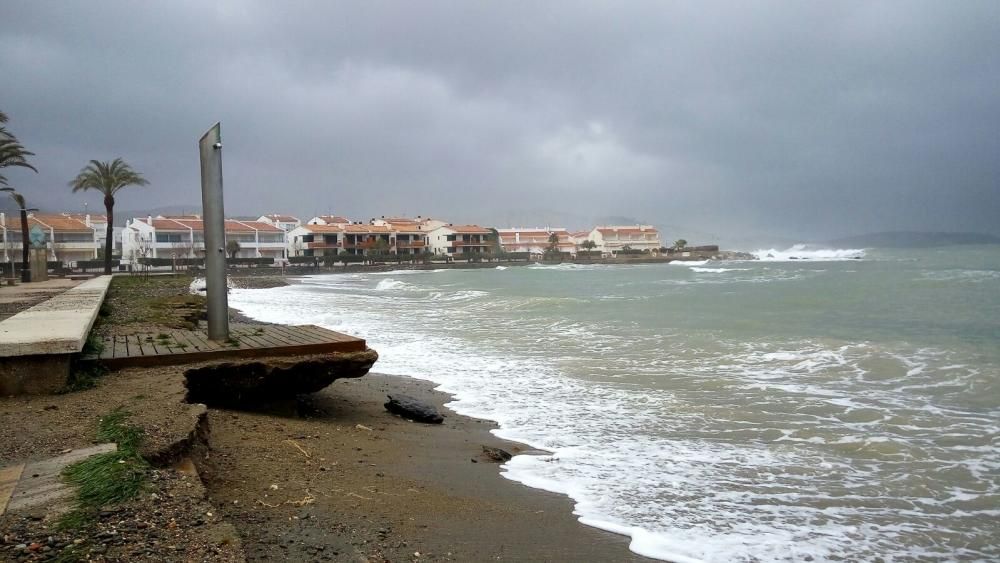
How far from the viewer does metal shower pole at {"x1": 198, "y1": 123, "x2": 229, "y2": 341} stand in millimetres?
7883

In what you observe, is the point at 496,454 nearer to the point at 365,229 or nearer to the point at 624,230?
the point at 365,229

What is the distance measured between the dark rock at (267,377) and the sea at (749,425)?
6.52 ft

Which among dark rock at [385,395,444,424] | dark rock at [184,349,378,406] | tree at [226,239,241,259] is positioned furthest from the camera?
tree at [226,239,241,259]

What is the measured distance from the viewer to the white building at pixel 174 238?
90613 millimetres

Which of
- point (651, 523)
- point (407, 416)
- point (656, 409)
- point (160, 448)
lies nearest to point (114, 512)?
point (160, 448)

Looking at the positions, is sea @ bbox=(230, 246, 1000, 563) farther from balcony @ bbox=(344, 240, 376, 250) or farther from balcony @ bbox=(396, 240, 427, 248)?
balcony @ bbox=(396, 240, 427, 248)

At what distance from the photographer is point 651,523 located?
190 inches

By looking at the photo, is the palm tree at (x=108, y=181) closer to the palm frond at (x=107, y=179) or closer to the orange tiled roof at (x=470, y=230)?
the palm frond at (x=107, y=179)

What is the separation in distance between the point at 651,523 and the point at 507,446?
2.42 metres

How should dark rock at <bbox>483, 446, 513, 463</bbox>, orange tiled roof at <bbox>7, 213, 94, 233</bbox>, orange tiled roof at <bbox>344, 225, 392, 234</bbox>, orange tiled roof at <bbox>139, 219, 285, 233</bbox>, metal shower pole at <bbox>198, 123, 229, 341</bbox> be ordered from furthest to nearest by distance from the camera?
1. orange tiled roof at <bbox>344, 225, 392, 234</bbox>
2. orange tiled roof at <bbox>139, 219, 285, 233</bbox>
3. orange tiled roof at <bbox>7, 213, 94, 233</bbox>
4. metal shower pole at <bbox>198, 123, 229, 341</bbox>
5. dark rock at <bbox>483, 446, 513, 463</bbox>

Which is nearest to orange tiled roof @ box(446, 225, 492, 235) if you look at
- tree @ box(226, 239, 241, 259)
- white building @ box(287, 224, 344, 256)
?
white building @ box(287, 224, 344, 256)

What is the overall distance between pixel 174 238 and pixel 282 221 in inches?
1239

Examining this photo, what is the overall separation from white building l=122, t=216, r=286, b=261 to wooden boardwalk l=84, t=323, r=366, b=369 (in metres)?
87.6

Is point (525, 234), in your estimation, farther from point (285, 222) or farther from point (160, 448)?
point (160, 448)
